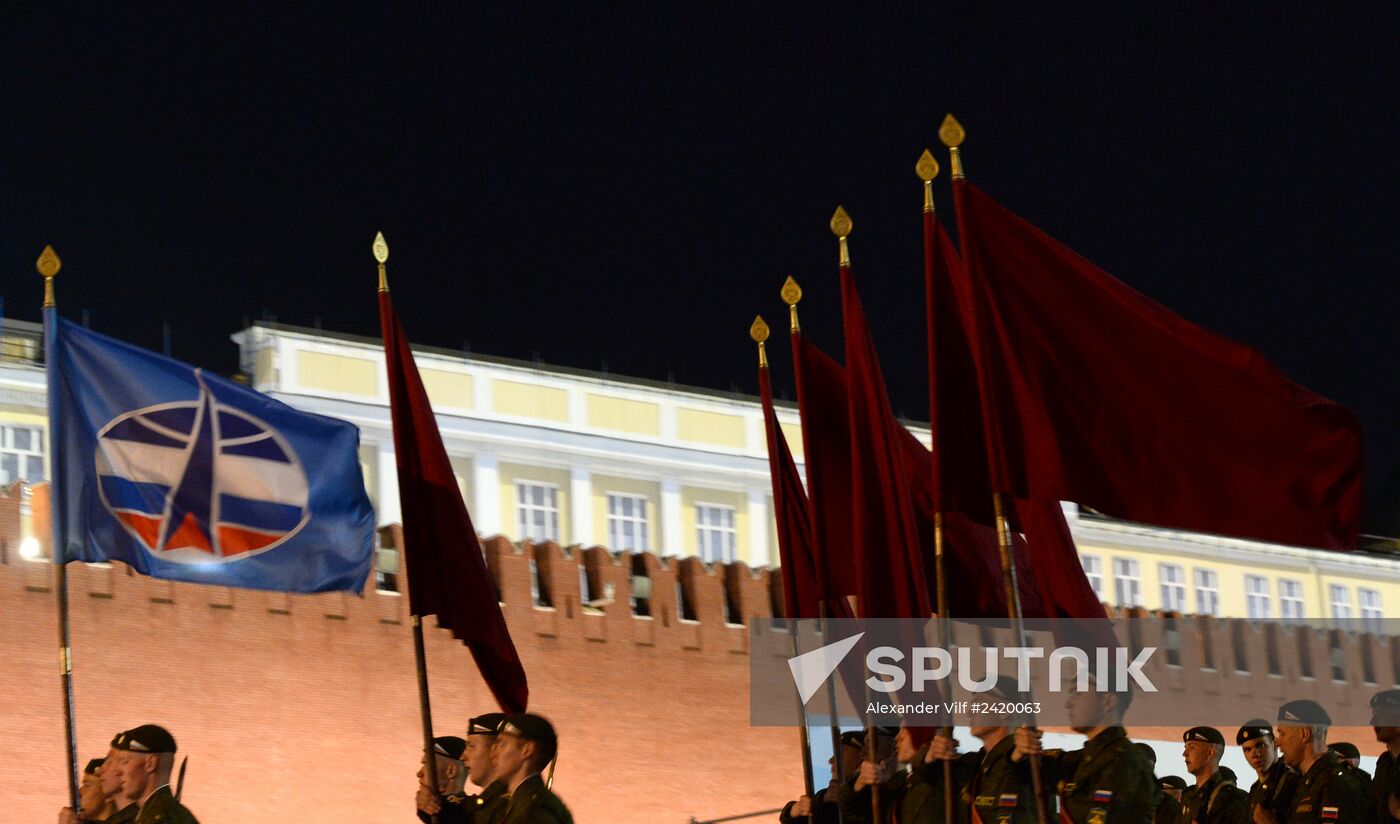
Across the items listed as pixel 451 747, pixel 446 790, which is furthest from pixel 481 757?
pixel 451 747

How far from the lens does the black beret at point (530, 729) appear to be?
662 cm

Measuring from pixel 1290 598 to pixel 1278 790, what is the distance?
23422 mm

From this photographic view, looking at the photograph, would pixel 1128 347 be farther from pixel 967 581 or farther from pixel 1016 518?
pixel 967 581

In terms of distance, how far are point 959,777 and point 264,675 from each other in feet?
32.5

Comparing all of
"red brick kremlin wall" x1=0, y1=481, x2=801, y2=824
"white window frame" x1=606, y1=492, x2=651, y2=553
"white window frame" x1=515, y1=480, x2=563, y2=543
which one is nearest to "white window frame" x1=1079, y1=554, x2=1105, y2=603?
"white window frame" x1=606, y1=492, x2=651, y2=553

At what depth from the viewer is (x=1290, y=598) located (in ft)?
100.0

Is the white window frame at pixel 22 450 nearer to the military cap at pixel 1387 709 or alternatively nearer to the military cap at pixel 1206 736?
the military cap at pixel 1206 736

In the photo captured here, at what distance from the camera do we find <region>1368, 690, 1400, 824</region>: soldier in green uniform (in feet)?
25.7

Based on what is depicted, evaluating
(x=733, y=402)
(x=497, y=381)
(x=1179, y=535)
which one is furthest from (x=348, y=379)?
(x=1179, y=535)

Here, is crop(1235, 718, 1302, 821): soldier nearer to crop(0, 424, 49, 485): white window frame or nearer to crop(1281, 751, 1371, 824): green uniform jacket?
crop(1281, 751, 1371, 824): green uniform jacket

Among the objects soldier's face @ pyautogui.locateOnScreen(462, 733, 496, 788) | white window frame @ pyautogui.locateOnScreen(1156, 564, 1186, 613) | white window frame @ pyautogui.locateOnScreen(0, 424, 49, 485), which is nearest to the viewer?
soldier's face @ pyautogui.locateOnScreen(462, 733, 496, 788)

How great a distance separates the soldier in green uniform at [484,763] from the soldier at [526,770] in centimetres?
17

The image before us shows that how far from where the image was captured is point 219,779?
16047mm

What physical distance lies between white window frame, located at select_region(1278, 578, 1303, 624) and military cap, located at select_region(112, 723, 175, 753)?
81.1 ft
